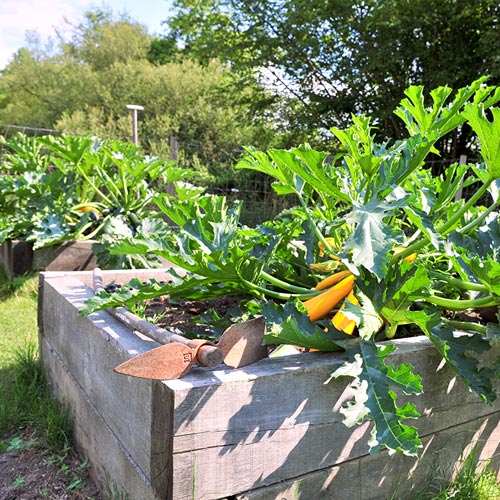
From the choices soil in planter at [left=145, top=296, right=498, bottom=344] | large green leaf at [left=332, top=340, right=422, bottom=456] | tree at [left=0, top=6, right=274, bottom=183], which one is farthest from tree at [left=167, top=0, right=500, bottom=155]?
large green leaf at [left=332, top=340, right=422, bottom=456]

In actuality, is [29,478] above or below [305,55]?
below

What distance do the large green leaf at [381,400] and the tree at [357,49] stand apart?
23.1 feet

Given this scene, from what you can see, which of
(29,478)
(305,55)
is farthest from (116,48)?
(29,478)

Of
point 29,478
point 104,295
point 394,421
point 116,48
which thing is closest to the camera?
point 394,421

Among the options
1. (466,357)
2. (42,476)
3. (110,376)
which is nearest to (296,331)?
(466,357)

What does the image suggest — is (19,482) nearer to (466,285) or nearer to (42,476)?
(42,476)

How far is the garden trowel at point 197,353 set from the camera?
1.17 meters

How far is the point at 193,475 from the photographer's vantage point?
1189 mm

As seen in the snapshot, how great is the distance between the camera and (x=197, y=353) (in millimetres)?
1263

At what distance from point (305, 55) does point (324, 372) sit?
9430 millimetres

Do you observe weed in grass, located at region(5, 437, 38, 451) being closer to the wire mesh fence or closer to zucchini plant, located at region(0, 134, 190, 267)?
zucchini plant, located at region(0, 134, 190, 267)

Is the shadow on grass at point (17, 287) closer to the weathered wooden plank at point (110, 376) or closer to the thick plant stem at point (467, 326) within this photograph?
the weathered wooden plank at point (110, 376)

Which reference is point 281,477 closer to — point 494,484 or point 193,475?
point 193,475

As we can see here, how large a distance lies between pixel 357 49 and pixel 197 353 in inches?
359
